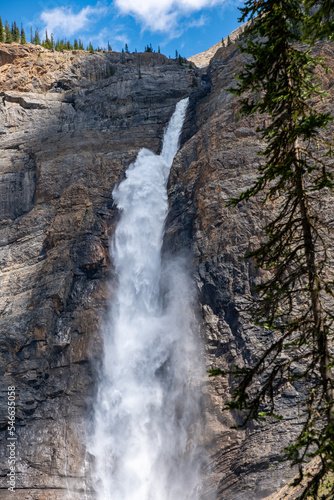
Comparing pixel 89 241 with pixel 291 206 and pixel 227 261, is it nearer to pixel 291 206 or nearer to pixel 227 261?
pixel 227 261

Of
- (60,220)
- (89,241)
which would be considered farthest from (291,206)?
(60,220)

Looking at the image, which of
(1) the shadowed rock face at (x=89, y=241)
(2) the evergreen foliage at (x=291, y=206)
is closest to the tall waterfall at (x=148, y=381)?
(1) the shadowed rock face at (x=89, y=241)

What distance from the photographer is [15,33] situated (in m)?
80.1

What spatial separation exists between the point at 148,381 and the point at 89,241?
46.5 feet

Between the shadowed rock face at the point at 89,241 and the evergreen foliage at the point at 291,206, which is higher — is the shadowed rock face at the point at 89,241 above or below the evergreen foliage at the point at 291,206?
above

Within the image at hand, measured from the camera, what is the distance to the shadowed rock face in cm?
3003

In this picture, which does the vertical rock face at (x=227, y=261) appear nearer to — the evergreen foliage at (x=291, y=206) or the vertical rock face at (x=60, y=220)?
the vertical rock face at (x=60, y=220)

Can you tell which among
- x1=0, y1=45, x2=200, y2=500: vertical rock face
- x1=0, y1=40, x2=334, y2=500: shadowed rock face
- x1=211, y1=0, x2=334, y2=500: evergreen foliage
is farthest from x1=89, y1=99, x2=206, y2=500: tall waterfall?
x1=211, y1=0, x2=334, y2=500: evergreen foliage

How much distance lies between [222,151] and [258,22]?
2964cm

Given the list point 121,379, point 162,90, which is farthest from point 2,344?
point 162,90

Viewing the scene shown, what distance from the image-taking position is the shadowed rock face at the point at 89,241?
30031 millimetres

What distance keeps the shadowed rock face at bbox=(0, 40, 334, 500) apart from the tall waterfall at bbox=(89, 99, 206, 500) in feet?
3.70

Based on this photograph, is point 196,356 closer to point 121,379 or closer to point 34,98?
point 121,379

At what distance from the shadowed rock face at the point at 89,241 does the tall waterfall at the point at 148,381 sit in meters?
1.13
